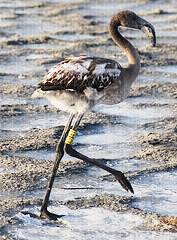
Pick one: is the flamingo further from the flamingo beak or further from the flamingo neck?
the flamingo beak

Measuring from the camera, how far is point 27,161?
7.27m

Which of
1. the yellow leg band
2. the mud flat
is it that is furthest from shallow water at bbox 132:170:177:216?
the yellow leg band

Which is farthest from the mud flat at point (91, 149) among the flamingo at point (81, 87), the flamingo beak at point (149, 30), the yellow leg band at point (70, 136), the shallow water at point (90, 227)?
the flamingo beak at point (149, 30)

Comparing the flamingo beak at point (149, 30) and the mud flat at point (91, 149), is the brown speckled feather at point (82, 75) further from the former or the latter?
the mud flat at point (91, 149)

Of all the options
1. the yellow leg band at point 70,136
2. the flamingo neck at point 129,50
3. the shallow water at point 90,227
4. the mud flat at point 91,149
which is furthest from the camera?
the flamingo neck at point 129,50

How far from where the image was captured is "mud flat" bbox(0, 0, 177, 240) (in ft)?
19.6

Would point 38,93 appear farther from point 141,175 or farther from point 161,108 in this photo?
point 161,108

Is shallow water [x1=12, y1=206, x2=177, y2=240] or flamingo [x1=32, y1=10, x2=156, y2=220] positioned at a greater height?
flamingo [x1=32, y1=10, x2=156, y2=220]

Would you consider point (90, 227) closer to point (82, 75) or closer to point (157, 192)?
point (157, 192)

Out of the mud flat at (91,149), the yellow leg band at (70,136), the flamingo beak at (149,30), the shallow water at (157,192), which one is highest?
the flamingo beak at (149,30)

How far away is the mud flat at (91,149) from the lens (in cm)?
598

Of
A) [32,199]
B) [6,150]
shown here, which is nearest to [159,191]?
[32,199]

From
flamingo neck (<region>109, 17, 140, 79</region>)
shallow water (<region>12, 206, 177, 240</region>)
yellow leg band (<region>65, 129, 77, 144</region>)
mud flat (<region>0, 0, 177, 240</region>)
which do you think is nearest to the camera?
shallow water (<region>12, 206, 177, 240</region>)

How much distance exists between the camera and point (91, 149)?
25.3 feet
